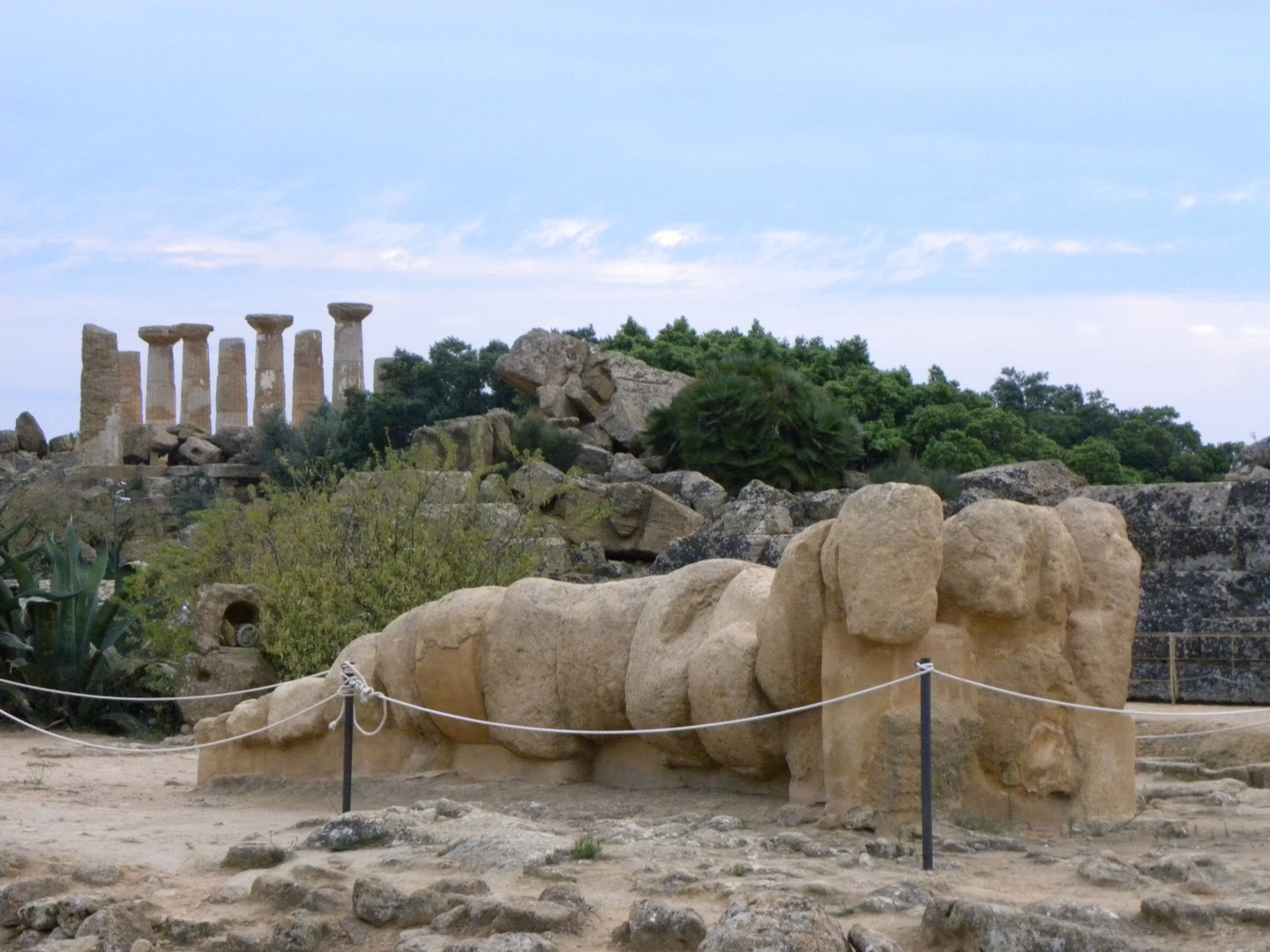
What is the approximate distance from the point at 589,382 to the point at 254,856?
78.3ft

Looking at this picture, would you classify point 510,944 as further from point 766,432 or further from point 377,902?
point 766,432

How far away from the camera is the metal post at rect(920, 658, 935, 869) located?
5.77 metres

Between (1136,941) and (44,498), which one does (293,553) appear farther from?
(44,498)

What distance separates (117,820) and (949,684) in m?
3.88

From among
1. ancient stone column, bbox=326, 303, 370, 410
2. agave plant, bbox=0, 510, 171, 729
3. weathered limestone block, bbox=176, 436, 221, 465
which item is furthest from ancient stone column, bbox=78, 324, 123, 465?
agave plant, bbox=0, 510, 171, 729

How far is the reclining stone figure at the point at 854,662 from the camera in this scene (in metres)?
6.47

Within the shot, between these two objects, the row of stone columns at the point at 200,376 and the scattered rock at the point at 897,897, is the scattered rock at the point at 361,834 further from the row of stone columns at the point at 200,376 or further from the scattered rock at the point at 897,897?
the row of stone columns at the point at 200,376

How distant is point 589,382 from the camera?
29.9 meters

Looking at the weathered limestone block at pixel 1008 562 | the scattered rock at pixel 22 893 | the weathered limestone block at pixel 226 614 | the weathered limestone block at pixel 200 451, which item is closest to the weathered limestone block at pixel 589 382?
the weathered limestone block at pixel 200 451

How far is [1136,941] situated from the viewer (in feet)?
15.7

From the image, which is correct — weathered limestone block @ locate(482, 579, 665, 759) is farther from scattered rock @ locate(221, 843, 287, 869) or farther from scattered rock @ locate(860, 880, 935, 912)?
scattered rock @ locate(860, 880, 935, 912)

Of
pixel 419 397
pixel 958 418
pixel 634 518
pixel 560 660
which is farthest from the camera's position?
pixel 419 397

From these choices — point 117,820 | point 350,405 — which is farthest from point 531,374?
point 117,820

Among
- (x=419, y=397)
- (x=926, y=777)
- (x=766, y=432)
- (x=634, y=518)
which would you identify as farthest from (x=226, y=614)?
(x=419, y=397)
